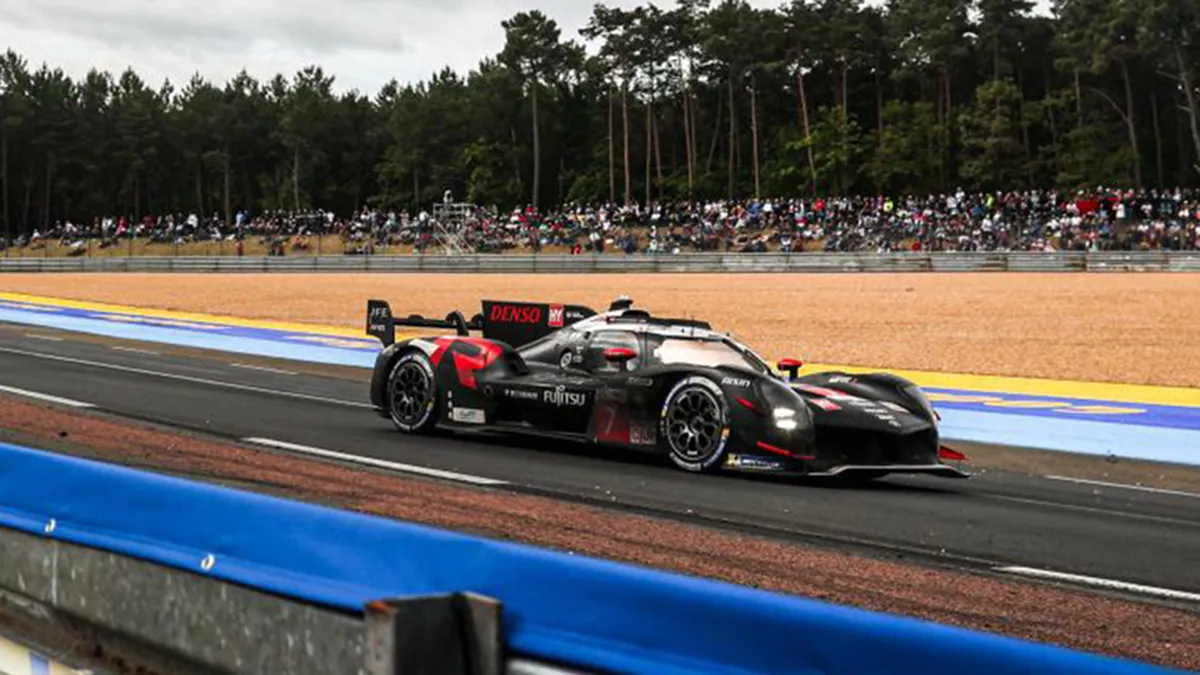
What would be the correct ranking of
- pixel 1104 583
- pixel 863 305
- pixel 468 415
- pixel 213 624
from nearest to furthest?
pixel 213 624
pixel 1104 583
pixel 468 415
pixel 863 305

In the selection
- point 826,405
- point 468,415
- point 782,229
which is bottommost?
point 468,415

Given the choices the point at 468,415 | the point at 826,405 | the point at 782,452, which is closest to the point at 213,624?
the point at 782,452

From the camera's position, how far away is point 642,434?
10641mm

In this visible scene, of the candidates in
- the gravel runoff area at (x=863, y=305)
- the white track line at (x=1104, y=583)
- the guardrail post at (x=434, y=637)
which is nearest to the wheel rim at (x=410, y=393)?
the white track line at (x=1104, y=583)

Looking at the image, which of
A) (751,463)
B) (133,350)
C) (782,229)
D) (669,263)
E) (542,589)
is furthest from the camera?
(782,229)

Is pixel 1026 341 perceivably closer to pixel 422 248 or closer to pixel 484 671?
pixel 484 671

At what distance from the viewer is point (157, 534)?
425 cm

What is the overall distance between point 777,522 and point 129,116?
4747 inches

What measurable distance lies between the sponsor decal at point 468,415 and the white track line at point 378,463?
3.89 ft

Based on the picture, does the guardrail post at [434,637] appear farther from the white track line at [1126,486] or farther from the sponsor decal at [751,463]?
the white track line at [1126,486]

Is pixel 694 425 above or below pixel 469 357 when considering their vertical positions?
below

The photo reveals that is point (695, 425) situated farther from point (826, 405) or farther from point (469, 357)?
point (469, 357)

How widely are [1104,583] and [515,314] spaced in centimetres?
732

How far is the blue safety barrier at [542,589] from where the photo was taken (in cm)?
250
